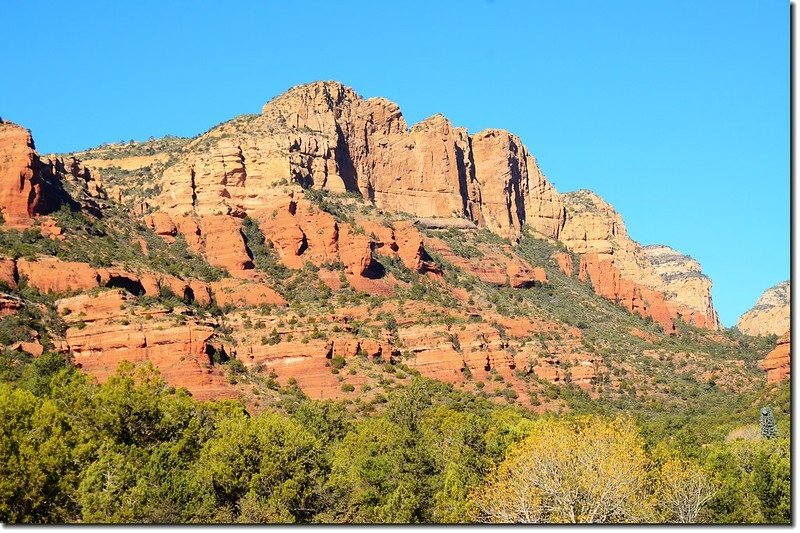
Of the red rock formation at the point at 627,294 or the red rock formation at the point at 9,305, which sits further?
the red rock formation at the point at 627,294

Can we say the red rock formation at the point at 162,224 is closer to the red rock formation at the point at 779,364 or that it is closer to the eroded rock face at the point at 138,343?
the eroded rock face at the point at 138,343

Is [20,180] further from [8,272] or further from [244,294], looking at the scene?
[244,294]

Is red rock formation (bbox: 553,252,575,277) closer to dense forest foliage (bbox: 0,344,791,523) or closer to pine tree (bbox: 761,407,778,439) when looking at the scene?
pine tree (bbox: 761,407,778,439)

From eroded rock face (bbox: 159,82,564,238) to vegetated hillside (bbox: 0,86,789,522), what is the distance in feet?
1.51

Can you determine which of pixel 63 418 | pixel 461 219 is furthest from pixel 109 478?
pixel 461 219

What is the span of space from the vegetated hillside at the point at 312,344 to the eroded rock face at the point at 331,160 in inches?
18.2

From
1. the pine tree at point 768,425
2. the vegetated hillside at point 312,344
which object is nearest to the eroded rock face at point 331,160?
the vegetated hillside at point 312,344

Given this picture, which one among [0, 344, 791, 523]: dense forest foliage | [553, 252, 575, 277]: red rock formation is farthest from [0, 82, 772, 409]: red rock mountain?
[0, 344, 791, 523]: dense forest foliage

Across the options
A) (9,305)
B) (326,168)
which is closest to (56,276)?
(9,305)

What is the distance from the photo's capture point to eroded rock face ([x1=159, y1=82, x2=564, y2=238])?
152 metres

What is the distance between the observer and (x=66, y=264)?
11912 centimetres

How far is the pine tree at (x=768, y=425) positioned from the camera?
98.6m

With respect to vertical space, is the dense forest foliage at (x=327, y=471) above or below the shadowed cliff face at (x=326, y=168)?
below

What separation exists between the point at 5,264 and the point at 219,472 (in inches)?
2308
